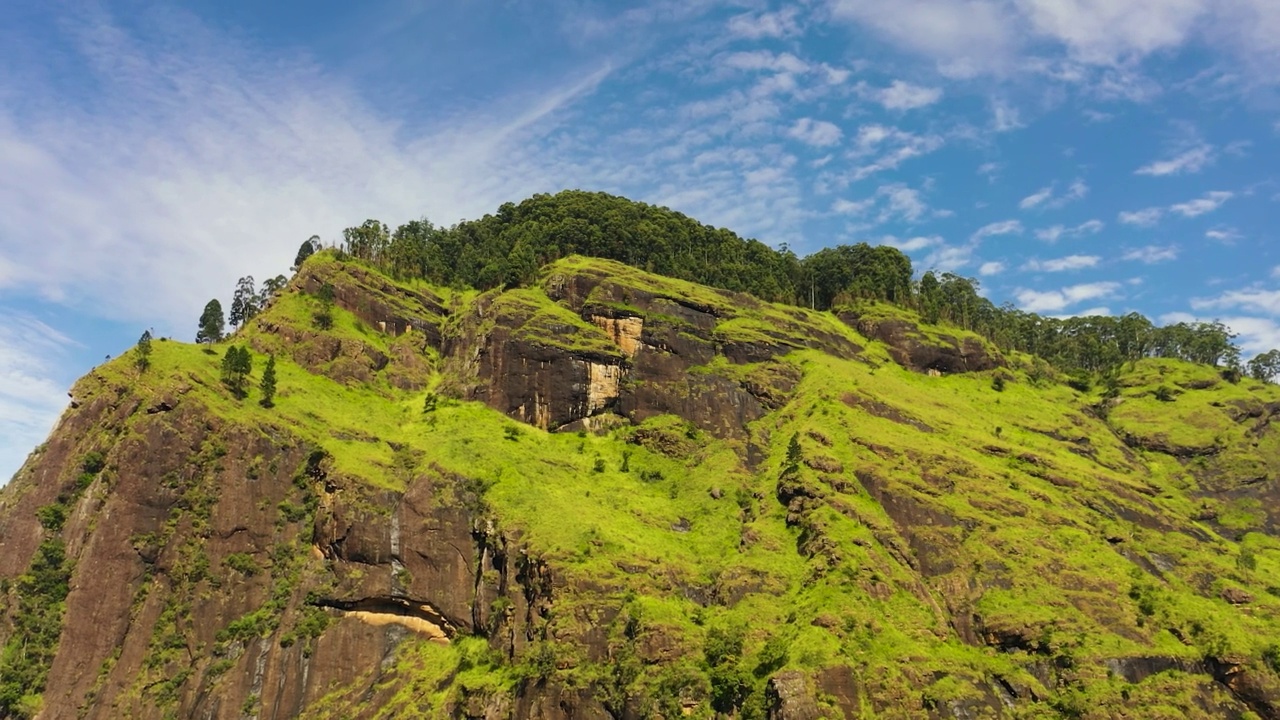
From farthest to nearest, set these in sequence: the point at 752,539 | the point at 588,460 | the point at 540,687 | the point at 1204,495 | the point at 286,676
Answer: the point at 1204,495, the point at 588,460, the point at 752,539, the point at 286,676, the point at 540,687

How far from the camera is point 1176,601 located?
69250 mm

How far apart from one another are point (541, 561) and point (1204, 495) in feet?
266

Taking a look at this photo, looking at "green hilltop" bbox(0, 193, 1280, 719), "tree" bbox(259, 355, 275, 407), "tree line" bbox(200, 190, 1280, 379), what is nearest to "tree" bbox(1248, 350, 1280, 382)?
"tree line" bbox(200, 190, 1280, 379)

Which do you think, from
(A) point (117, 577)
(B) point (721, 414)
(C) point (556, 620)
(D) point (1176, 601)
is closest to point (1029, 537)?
(D) point (1176, 601)

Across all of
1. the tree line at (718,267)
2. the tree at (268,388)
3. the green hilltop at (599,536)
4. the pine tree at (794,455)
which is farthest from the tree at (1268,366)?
the tree at (268,388)

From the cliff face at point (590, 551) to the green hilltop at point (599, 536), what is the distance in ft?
0.86

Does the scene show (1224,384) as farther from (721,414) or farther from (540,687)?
(540,687)

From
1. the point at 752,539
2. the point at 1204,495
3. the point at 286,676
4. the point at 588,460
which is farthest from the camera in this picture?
the point at 1204,495

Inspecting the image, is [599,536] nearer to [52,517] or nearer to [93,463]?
[93,463]

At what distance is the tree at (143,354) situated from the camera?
79.7 m

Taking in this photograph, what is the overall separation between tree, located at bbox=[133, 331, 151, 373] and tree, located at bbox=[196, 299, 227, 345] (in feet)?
70.0

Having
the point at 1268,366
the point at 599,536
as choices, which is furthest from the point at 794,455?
the point at 1268,366

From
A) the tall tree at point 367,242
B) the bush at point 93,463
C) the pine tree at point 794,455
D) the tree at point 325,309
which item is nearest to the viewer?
the bush at point 93,463

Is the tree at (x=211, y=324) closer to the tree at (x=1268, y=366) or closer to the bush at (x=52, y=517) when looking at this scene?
the bush at (x=52, y=517)
